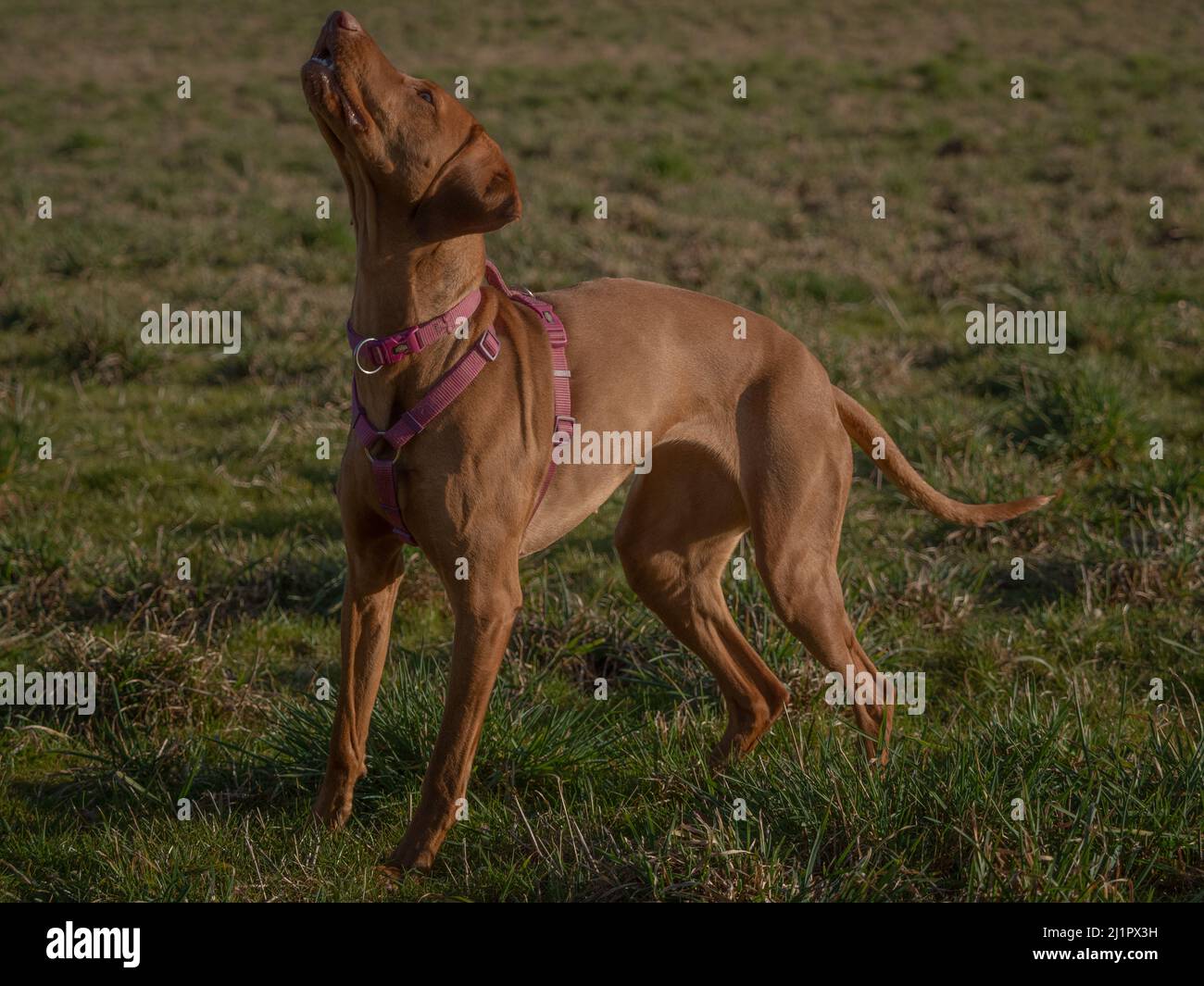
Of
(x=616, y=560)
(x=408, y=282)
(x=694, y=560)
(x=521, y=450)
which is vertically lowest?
(x=616, y=560)

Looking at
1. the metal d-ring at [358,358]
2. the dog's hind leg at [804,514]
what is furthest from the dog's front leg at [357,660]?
the dog's hind leg at [804,514]

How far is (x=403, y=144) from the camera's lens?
9.91 feet

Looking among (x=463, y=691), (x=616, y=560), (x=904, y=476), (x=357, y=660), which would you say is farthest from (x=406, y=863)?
(x=616, y=560)

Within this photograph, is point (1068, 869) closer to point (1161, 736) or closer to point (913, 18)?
point (1161, 736)

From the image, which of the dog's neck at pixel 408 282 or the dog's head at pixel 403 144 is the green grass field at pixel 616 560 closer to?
the dog's neck at pixel 408 282

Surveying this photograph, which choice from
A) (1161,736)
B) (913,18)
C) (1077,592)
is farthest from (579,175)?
(913,18)

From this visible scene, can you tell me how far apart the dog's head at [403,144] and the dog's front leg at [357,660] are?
87 cm

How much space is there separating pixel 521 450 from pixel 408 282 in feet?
1.69

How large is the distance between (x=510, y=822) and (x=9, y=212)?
8.87 m

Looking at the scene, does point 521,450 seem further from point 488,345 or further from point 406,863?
point 406,863

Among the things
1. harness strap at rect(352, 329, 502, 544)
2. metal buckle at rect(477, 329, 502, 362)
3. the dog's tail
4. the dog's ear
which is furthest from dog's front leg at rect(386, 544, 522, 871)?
the dog's tail

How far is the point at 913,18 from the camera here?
67.0ft

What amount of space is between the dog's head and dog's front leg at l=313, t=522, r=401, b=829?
0.87 m

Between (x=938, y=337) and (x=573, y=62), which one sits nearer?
(x=938, y=337)
